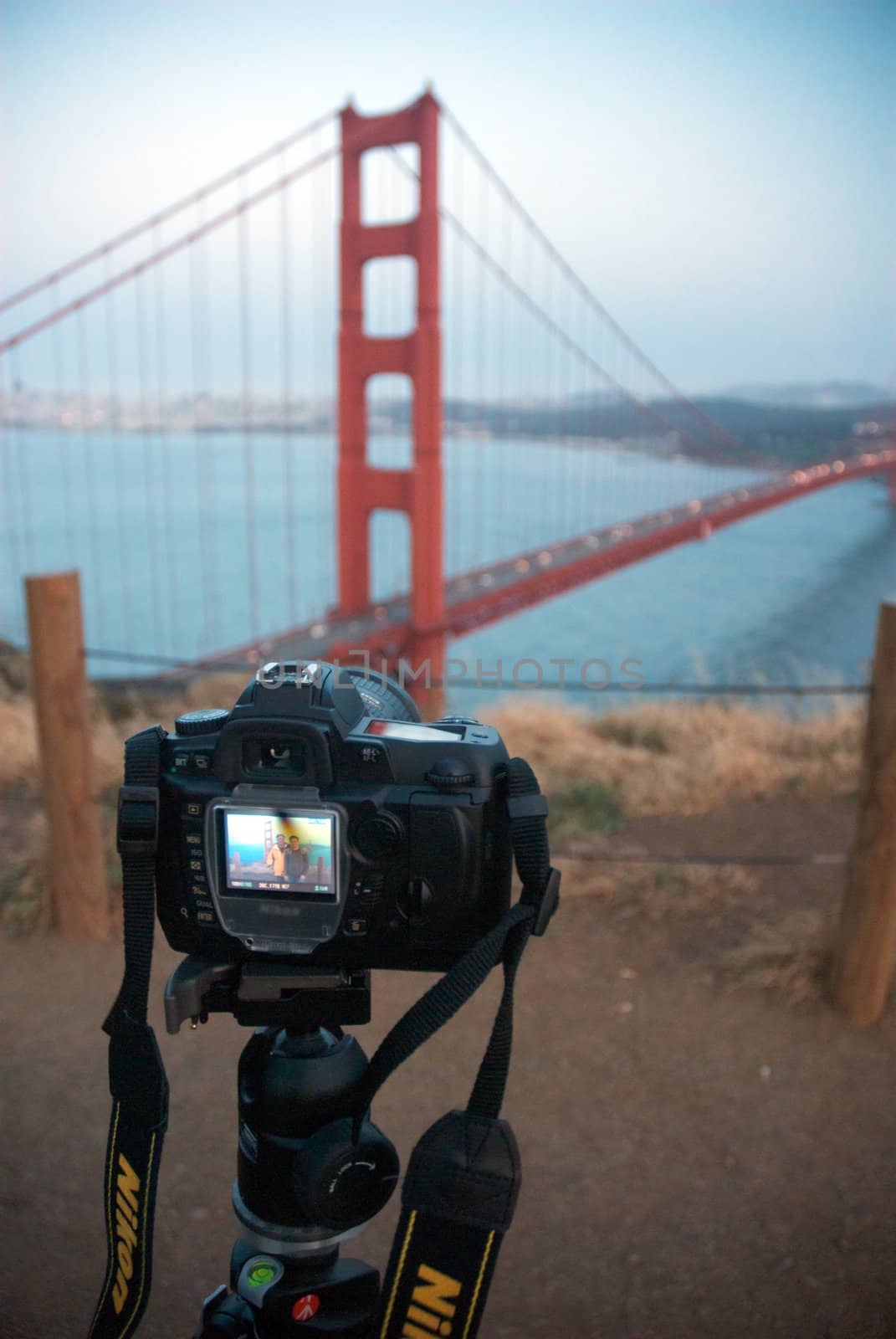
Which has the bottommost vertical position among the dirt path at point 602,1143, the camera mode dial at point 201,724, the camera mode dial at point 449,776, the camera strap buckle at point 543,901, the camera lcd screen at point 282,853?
the dirt path at point 602,1143

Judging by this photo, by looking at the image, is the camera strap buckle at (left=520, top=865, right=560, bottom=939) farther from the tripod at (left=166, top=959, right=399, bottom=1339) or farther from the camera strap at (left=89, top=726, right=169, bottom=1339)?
the camera strap at (left=89, top=726, right=169, bottom=1339)

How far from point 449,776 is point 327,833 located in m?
0.11

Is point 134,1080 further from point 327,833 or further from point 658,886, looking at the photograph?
point 658,886

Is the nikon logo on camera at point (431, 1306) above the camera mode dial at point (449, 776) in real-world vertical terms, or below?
below

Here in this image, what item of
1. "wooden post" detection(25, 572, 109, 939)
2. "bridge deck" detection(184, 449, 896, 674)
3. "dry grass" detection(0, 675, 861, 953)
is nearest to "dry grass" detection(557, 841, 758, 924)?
"dry grass" detection(0, 675, 861, 953)

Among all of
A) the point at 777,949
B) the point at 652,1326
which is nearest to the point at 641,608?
the point at 777,949

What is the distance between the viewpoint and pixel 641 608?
15.2 m

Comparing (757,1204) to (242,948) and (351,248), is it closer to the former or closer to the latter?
(242,948)

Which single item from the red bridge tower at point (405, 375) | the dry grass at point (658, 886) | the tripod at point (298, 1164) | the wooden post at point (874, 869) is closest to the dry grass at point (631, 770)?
the dry grass at point (658, 886)

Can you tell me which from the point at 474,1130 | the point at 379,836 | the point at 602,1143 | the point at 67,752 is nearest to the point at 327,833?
the point at 379,836

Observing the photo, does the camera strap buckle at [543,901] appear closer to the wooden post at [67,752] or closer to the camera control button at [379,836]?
the camera control button at [379,836]

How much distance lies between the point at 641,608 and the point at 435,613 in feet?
25.8

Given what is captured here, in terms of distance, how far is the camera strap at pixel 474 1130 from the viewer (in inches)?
35.1

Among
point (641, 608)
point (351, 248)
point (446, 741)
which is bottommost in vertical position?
point (641, 608)
